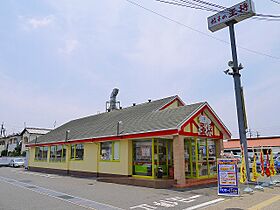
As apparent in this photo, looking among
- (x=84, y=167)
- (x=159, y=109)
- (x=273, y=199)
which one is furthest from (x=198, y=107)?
(x=84, y=167)

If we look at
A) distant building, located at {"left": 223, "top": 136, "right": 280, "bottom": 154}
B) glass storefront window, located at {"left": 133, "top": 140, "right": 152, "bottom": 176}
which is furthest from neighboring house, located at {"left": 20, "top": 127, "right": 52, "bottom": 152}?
glass storefront window, located at {"left": 133, "top": 140, "right": 152, "bottom": 176}

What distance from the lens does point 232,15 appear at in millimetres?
16578

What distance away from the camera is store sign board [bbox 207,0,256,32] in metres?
15.8

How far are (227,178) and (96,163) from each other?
9392 millimetres

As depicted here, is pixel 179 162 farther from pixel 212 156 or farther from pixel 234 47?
pixel 234 47

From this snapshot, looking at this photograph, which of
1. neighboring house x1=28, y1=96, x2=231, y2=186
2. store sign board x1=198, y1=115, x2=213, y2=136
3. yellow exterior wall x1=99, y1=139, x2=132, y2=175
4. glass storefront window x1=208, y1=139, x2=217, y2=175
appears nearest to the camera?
neighboring house x1=28, y1=96, x2=231, y2=186

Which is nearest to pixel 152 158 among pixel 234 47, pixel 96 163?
pixel 96 163

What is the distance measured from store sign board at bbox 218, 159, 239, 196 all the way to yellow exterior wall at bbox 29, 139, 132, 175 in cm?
564

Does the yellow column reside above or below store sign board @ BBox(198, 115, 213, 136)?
below

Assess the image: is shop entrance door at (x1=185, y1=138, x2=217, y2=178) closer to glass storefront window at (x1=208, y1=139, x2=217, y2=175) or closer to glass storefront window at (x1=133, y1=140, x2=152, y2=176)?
glass storefront window at (x1=208, y1=139, x2=217, y2=175)

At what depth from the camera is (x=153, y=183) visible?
494 inches

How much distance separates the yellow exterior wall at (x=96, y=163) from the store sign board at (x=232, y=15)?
979 centimetres

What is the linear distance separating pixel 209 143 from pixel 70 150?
36.1 ft

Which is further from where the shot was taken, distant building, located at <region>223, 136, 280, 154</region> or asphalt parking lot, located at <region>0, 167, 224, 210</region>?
distant building, located at <region>223, 136, 280, 154</region>
